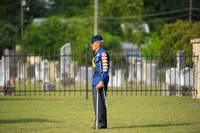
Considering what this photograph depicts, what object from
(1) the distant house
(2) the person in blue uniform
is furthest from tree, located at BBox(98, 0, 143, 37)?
(2) the person in blue uniform

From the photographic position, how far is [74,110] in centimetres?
1260

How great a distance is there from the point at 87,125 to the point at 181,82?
8.74m

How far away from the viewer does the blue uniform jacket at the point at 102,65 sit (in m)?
8.98

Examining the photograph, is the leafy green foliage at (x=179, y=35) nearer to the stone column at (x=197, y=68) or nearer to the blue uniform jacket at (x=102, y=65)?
the stone column at (x=197, y=68)

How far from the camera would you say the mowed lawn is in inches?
366

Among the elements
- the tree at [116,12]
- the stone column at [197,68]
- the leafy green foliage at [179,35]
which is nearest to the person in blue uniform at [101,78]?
the stone column at [197,68]

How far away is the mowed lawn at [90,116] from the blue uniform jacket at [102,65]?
107cm

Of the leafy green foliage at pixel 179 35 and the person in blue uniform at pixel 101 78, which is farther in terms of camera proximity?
the leafy green foliage at pixel 179 35

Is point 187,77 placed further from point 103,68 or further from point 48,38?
point 48,38

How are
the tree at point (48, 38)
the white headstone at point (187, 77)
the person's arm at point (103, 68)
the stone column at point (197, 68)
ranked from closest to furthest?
the person's arm at point (103, 68), the stone column at point (197, 68), the white headstone at point (187, 77), the tree at point (48, 38)

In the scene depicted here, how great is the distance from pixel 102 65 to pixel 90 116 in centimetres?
264

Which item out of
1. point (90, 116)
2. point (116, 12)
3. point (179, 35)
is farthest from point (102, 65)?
point (116, 12)

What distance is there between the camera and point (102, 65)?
29.7 ft

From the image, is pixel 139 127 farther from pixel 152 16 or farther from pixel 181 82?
pixel 152 16
